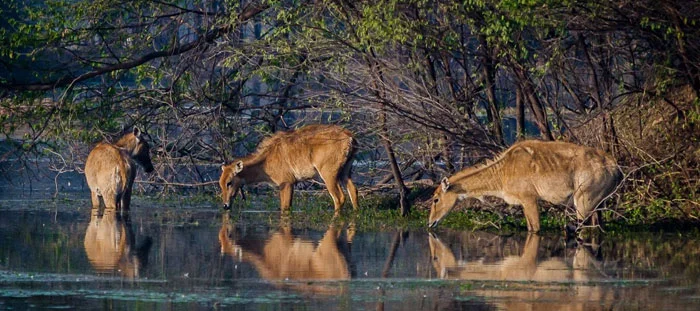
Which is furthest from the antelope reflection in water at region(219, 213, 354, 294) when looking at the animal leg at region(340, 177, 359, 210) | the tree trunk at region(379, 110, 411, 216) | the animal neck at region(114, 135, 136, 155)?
the animal neck at region(114, 135, 136, 155)

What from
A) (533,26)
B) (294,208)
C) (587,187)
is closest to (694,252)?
(587,187)

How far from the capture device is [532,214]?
18.1 metres

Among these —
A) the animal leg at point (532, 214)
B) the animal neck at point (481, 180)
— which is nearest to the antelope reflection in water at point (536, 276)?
the animal leg at point (532, 214)

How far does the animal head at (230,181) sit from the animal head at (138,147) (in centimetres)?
142

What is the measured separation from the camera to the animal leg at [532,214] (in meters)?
18.1

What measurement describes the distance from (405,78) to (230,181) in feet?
15.1

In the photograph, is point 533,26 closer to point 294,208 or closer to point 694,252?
point 694,252

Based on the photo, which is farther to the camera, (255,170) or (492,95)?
(255,170)

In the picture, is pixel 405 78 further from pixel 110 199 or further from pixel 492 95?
pixel 110 199

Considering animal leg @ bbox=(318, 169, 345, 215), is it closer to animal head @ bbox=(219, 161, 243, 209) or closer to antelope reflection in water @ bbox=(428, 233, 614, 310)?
animal head @ bbox=(219, 161, 243, 209)

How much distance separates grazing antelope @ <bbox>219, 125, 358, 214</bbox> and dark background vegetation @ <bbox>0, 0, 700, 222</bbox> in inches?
23.5

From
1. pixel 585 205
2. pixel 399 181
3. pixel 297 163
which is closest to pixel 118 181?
pixel 297 163

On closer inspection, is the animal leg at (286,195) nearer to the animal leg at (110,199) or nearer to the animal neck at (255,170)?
the animal neck at (255,170)

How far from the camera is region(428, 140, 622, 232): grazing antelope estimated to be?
17.8 m
